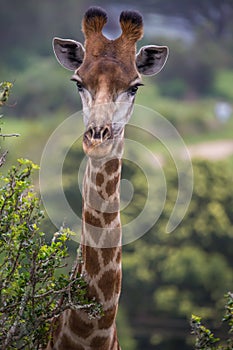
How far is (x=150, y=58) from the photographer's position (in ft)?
24.5

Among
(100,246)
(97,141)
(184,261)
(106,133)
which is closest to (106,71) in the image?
(106,133)

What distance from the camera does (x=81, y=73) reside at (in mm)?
6887

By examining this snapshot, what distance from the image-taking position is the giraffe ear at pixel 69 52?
294 inches

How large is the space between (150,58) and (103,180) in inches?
49.7

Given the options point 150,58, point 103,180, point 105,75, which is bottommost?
point 103,180

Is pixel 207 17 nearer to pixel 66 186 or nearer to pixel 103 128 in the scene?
pixel 66 186

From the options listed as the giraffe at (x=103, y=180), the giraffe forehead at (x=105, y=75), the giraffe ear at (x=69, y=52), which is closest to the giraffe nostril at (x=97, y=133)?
the giraffe at (x=103, y=180)

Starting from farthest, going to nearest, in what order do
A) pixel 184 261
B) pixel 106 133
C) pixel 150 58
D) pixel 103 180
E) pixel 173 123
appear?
pixel 173 123 → pixel 184 261 → pixel 150 58 → pixel 103 180 → pixel 106 133

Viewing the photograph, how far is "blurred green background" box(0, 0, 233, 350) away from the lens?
33688 mm

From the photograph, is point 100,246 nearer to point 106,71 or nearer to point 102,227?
point 102,227

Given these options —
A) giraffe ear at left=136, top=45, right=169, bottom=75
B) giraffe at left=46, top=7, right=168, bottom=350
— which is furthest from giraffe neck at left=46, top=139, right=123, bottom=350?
giraffe ear at left=136, top=45, right=169, bottom=75

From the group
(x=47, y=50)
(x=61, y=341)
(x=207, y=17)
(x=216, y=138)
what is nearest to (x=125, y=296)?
(x=61, y=341)

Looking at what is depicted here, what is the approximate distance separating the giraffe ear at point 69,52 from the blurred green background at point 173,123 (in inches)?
22.8

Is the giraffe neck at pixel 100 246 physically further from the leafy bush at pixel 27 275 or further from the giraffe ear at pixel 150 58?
the giraffe ear at pixel 150 58
